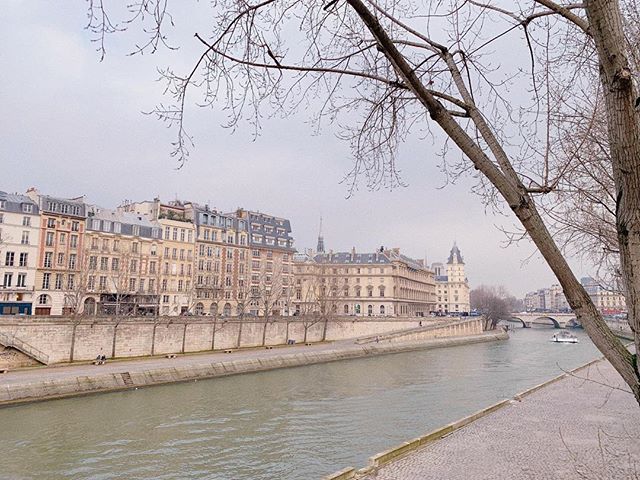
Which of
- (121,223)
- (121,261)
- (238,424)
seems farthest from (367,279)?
(238,424)

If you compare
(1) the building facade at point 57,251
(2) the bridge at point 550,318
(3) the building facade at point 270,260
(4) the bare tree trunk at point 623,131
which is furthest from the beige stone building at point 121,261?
(2) the bridge at point 550,318

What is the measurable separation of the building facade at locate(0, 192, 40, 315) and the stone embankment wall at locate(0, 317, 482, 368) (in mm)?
12802

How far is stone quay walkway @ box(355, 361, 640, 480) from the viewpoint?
9195 mm

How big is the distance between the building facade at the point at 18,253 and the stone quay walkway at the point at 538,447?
38.8m

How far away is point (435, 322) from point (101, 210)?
4327cm

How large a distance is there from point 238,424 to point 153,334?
1973 centimetres

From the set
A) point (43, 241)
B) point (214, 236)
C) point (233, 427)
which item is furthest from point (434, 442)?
point (214, 236)

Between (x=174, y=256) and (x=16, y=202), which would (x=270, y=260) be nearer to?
(x=174, y=256)

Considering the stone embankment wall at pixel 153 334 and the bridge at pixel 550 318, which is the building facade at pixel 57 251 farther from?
the bridge at pixel 550 318

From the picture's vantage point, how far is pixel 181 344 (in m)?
37.5

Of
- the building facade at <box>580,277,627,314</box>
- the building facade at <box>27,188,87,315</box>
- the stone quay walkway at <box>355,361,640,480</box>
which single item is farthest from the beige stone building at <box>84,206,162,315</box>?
the stone quay walkway at <box>355,361,640,480</box>

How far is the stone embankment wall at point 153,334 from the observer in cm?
2942

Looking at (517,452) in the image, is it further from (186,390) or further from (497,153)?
(186,390)

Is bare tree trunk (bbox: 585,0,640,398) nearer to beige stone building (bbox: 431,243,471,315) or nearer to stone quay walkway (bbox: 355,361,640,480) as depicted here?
stone quay walkway (bbox: 355,361,640,480)
